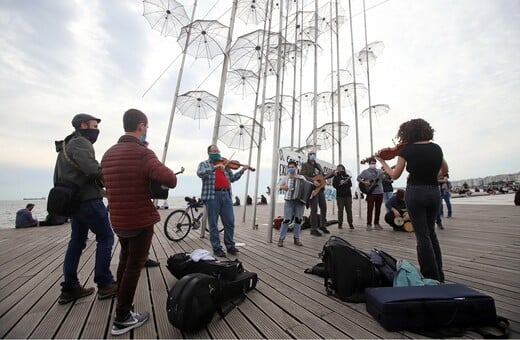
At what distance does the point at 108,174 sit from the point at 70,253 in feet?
4.04

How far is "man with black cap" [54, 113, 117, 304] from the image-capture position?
2.22 metres

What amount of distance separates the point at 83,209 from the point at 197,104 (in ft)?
21.1

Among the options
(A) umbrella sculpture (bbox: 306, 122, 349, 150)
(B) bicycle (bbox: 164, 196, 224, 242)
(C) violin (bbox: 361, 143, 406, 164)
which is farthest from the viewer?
(A) umbrella sculpture (bbox: 306, 122, 349, 150)

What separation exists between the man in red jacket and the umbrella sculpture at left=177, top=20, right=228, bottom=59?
598cm

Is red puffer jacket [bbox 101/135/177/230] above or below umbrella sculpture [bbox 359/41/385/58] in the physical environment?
below

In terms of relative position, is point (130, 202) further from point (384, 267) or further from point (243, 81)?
point (243, 81)

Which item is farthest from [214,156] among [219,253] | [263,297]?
[263,297]

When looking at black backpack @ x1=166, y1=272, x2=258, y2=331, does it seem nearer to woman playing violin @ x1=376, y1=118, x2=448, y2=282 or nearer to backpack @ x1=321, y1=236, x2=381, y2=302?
backpack @ x1=321, y1=236, x2=381, y2=302

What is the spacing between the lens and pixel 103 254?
231 cm

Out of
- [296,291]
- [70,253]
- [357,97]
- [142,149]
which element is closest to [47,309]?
[70,253]

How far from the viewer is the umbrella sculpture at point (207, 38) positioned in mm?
6730

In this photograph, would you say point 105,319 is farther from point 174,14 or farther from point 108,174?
point 174,14

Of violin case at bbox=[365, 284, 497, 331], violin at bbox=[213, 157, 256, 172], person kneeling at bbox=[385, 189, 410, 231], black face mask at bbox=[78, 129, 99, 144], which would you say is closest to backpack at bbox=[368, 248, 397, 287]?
violin case at bbox=[365, 284, 497, 331]

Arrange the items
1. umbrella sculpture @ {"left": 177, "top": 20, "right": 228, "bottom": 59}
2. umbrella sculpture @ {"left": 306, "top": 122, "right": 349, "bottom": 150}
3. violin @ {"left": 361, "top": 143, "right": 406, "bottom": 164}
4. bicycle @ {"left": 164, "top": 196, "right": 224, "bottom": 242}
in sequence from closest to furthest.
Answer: violin @ {"left": 361, "top": 143, "right": 406, "bottom": 164}
bicycle @ {"left": 164, "top": 196, "right": 224, "bottom": 242}
umbrella sculpture @ {"left": 177, "top": 20, "right": 228, "bottom": 59}
umbrella sculpture @ {"left": 306, "top": 122, "right": 349, "bottom": 150}
